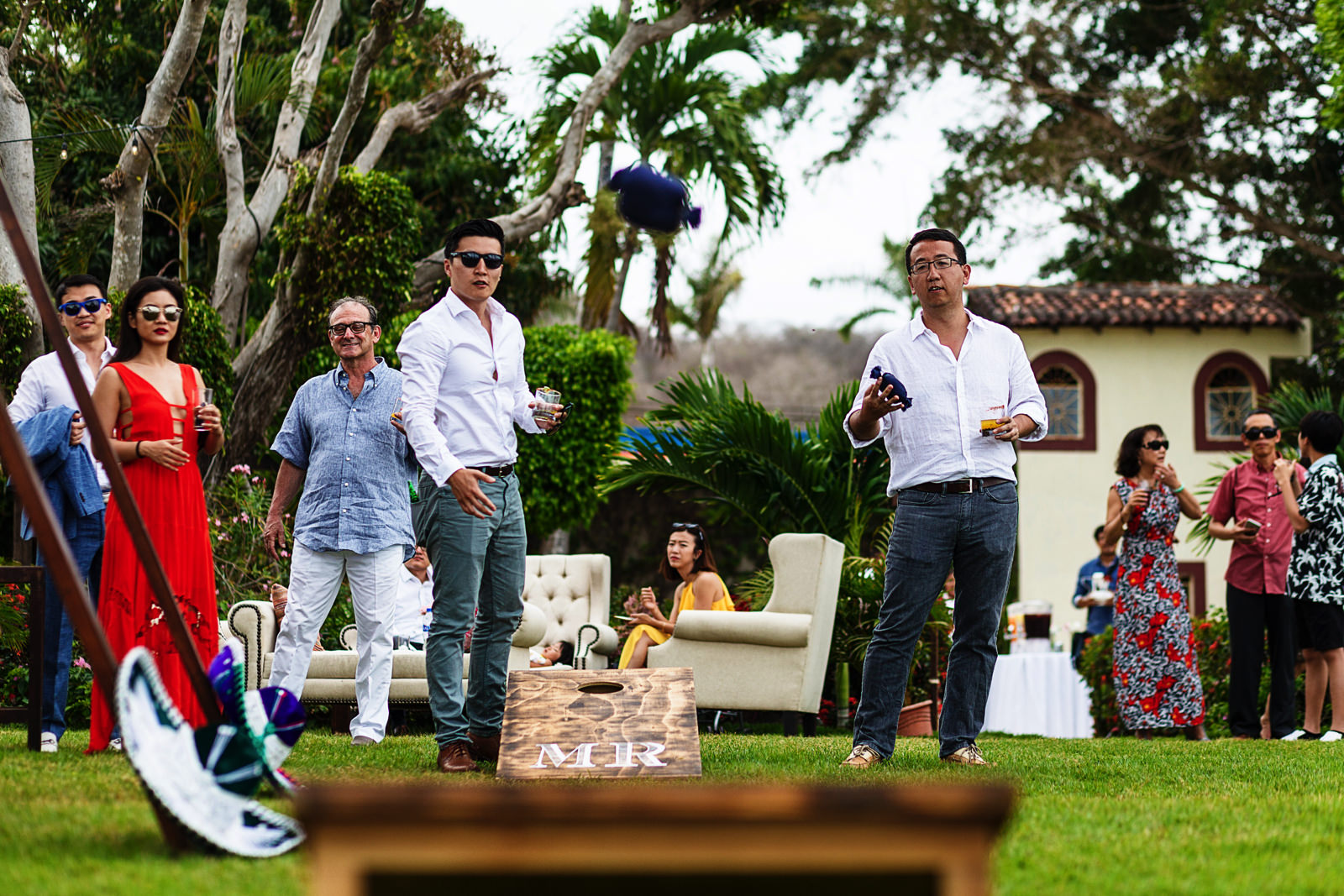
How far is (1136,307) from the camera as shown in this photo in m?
24.4

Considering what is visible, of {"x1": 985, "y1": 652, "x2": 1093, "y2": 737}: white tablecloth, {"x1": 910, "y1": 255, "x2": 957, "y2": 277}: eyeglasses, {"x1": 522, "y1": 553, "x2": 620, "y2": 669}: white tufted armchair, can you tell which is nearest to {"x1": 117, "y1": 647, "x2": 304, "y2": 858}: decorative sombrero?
{"x1": 910, "y1": 255, "x2": 957, "y2": 277}: eyeglasses

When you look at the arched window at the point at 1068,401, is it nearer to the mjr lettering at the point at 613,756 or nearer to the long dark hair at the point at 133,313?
the mjr lettering at the point at 613,756

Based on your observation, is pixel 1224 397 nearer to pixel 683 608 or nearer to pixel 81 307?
pixel 683 608

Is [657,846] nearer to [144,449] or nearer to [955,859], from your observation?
[955,859]

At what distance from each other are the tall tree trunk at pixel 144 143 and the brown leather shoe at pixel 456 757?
779cm

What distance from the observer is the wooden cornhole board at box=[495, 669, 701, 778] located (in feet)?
14.9

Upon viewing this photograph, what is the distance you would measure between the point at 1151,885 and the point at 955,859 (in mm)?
1539

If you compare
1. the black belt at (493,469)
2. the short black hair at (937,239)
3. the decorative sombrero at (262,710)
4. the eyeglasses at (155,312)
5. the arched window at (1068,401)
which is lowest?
the decorative sombrero at (262,710)

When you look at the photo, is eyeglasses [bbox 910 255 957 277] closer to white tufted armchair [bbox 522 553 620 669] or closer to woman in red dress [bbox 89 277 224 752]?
woman in red dress [bbox 89 277 224 752]

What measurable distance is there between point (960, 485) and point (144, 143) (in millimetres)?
8676

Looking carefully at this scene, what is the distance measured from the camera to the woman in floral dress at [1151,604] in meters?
8.72

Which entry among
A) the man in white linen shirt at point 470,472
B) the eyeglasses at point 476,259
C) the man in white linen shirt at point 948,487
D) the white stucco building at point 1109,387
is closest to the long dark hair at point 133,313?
the man in white linen shirt at point 470,472

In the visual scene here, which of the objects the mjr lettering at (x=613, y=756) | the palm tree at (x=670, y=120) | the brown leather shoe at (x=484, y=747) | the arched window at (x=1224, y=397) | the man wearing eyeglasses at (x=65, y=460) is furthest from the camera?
the arched window at (x=1224, y=397)

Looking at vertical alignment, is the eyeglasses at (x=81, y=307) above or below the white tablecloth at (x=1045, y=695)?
above
